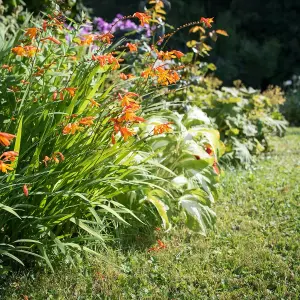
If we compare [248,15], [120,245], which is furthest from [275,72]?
[120,245]

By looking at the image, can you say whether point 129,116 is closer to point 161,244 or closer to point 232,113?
point 161,244

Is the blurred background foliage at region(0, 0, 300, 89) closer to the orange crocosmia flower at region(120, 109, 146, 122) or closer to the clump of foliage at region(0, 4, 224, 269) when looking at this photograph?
the clump of foliage at region(0, 4, 224, 269)

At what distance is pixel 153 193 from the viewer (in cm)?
333

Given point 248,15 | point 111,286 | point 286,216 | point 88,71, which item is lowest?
point 111,286

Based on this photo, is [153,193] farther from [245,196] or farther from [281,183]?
[281,183]

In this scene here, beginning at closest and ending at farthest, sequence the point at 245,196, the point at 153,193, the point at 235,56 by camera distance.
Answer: the point at 153,193
the point at 245,196
the point at 235,56

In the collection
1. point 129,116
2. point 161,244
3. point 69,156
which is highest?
point 129,116

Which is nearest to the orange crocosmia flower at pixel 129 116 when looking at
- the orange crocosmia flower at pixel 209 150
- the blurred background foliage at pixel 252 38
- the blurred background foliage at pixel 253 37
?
the orange crocosmia flower at pixel 209 150

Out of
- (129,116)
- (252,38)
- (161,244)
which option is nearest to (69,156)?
(129,116)

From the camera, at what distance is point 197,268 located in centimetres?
298

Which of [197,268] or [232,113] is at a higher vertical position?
[232,113]

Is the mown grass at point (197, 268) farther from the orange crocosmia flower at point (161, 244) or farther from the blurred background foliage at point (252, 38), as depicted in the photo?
the blurred background foliage at point (252, 38)

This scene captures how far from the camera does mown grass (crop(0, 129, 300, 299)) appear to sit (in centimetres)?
272

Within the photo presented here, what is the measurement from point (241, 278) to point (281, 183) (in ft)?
6.81
